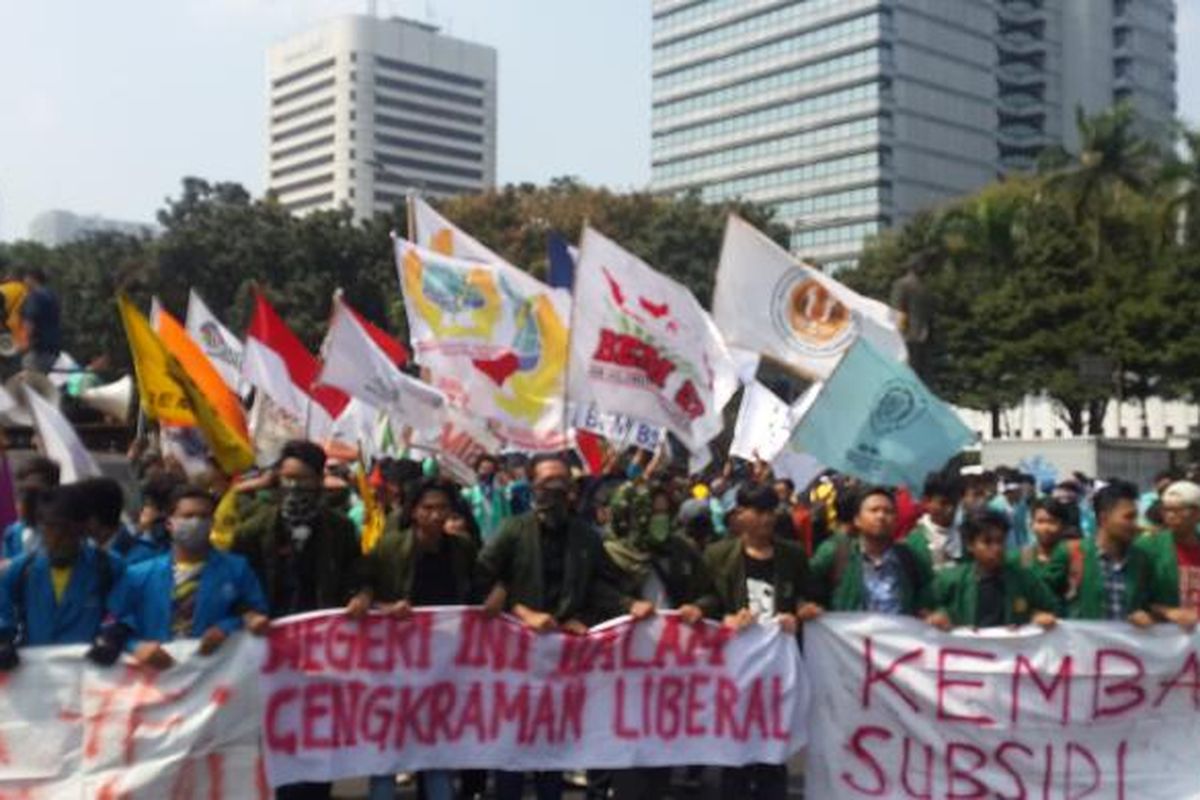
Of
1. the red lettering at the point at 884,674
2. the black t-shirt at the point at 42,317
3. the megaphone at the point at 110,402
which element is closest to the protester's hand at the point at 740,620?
the red lettering at the point at 884,674

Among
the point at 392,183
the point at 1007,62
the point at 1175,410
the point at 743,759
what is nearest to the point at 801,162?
the point at 1007,62

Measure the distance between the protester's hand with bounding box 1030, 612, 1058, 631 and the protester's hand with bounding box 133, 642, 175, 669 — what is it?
3.49m

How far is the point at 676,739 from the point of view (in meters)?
6.98

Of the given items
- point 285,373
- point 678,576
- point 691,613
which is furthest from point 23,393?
point 691,613

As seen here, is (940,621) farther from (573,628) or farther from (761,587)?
(573,628)

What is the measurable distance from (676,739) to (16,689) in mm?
2618

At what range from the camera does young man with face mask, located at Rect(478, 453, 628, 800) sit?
21.8ft

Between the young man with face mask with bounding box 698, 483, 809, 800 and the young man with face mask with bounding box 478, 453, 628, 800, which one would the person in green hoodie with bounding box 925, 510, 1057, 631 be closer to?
the young man with face mask with bounding box 698, 483, 809, 800

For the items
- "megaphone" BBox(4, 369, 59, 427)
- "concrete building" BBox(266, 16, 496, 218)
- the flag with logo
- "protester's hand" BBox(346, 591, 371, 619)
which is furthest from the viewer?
"concrete building" BBox(266, 16, 496, 218)

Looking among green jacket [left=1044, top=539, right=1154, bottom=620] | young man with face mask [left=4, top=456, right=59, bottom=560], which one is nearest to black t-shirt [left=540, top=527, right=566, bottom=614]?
young man with face mask [left=4, top=456, right=59, bottom=560]

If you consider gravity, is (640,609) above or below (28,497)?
below

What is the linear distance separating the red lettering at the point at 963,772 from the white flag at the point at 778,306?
16.2 feet

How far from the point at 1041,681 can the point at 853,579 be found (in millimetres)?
891

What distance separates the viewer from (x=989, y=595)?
702cm
